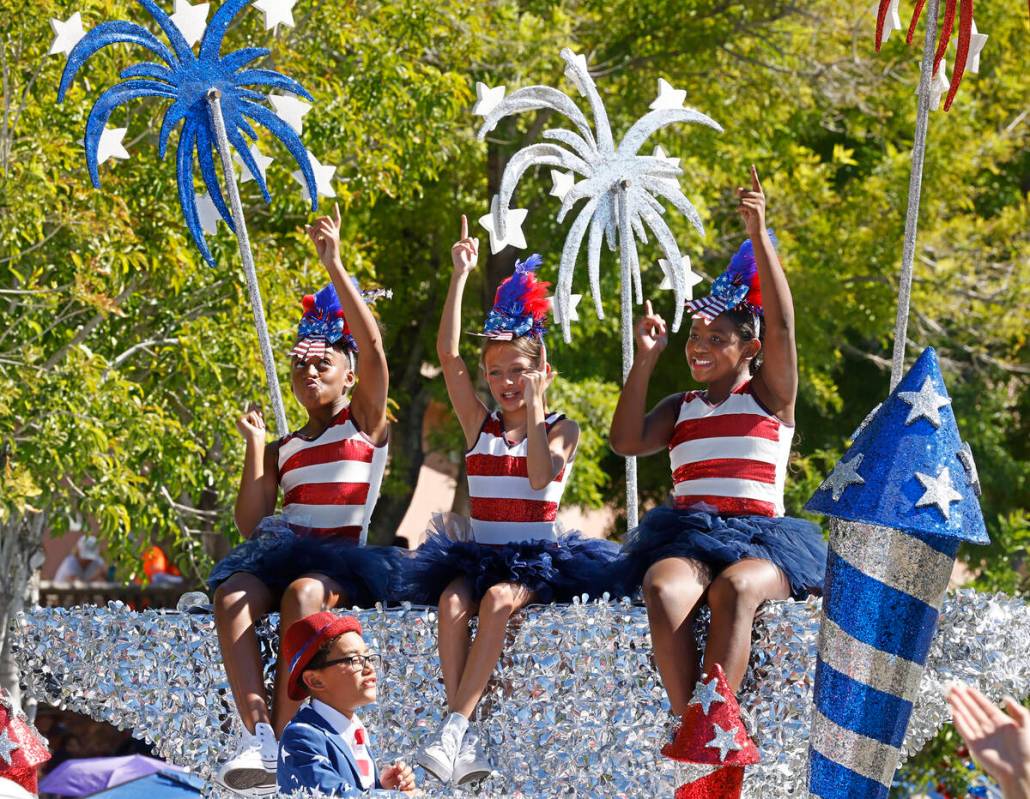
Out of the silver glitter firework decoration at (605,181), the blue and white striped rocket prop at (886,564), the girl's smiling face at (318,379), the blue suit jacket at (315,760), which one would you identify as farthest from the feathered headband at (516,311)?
the blue and white striped rocket prop at (886,564)

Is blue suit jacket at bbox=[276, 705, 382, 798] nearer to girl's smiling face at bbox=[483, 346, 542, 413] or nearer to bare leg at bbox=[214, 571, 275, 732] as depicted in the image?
bare leg at bbox=[214, 571, 275, 732]

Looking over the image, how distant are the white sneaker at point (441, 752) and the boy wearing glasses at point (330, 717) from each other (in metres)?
0.30

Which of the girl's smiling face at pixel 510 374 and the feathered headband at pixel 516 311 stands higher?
the feathered headband at pixel 516 311

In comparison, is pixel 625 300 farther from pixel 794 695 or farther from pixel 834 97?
pixel 834 97

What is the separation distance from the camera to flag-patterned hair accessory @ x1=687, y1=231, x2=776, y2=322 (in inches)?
163

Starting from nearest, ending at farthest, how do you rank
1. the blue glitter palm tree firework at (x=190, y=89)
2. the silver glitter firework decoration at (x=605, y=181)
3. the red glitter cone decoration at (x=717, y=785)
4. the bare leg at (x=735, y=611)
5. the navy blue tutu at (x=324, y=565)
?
the red glitter cone decoration at (x=717, y=785), the bare leg at (x=735, y=611), the navy blue tutu at (x=324, y=565), the blue glitter palm tree firework at (x=190, y=89), the silver glitter firework decoration at (x=605, y=181)

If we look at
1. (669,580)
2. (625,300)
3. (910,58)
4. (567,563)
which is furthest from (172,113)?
(910,58)

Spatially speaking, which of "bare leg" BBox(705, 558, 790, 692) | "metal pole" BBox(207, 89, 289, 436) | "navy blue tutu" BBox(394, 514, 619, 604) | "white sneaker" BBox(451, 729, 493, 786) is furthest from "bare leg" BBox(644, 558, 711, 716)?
"metal pole" BBox(207, 89, 289, 436)

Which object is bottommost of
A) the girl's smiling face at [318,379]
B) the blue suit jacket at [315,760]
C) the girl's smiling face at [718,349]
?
the blue suit jacket at [315,760]

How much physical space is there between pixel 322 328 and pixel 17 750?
1.49 m

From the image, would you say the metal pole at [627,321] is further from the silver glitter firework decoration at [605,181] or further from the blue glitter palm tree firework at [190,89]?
the blue glitter palm tree firework at [190,89]

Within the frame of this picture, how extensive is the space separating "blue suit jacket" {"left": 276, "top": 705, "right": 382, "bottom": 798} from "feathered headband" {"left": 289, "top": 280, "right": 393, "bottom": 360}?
151 centimetres

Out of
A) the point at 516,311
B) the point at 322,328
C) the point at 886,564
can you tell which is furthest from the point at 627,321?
the point at 886,564

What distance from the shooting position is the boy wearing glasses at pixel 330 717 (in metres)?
3.24
